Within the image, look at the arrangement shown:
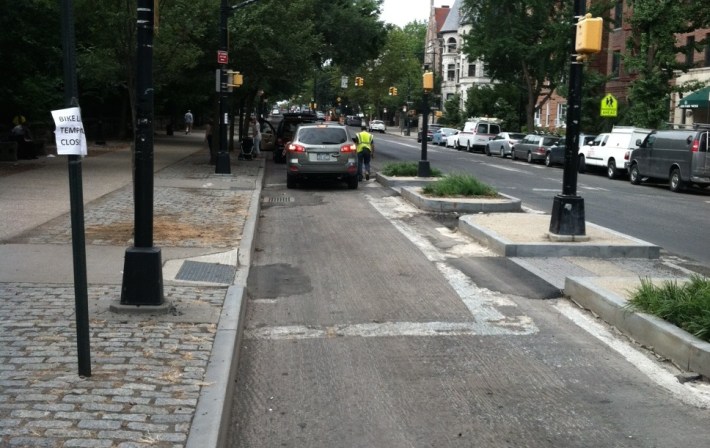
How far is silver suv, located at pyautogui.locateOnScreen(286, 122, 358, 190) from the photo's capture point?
65.9ft

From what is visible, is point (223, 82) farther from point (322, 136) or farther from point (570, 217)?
point (570, 217)

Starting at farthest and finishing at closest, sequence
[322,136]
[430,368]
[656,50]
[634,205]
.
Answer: [656,50] < [322,136] < [634,205] < [430,368]

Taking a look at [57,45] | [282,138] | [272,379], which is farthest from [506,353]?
[282,138]

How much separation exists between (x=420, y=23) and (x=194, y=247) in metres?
132

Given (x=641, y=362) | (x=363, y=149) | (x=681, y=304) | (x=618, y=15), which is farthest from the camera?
(x=618, y=15)

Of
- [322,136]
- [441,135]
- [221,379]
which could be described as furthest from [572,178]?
[441,135]

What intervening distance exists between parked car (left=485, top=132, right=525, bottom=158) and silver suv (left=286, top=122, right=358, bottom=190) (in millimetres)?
23962

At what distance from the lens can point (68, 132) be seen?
479 centimetres

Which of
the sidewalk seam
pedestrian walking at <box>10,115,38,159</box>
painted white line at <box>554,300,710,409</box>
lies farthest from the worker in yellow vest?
painted white line at <box>554,300,710,409</box>

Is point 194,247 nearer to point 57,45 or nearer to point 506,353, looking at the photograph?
point 506,353

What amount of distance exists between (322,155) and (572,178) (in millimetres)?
9713

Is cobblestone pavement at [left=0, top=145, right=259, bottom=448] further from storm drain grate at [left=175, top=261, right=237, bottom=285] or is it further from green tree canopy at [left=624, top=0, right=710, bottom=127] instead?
green tree canopy at [left=624, top=0, right=710, bottom=127]

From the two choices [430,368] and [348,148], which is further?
[348,148]

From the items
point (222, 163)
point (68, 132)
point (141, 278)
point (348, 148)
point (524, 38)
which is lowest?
point (222, 163)
